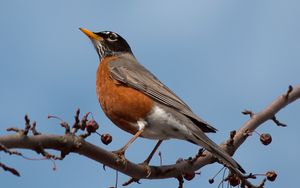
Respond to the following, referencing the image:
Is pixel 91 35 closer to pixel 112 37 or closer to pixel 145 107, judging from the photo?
pixel 112 37

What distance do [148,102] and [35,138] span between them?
234cm

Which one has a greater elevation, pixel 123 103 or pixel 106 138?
pixel 123 103

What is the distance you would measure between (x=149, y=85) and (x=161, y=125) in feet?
2.03

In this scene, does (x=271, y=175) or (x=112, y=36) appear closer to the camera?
(x=271, y=175)

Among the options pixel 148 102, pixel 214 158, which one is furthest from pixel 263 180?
pixel 148 102

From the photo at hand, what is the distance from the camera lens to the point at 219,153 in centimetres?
370

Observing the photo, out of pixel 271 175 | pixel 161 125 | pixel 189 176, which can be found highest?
pixel 161 125

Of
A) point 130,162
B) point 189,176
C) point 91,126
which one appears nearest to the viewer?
point 91,126

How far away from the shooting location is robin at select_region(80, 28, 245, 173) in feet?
14.6

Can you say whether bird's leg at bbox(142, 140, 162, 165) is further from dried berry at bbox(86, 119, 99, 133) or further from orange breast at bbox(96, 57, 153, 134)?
dried berry at bbox(86, 119, 99, 133)

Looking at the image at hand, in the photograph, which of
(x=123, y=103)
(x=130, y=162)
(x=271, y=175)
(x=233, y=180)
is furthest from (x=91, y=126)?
(x=123, y=103)

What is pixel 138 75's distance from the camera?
5.31 metres

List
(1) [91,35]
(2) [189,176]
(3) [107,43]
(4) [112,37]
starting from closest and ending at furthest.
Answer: (2) [189,176]
(1) [91,35]
(3) [107,43]
(4) [112,37]

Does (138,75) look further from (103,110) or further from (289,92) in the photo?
(289,92)
